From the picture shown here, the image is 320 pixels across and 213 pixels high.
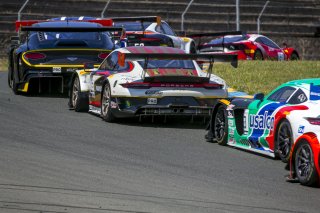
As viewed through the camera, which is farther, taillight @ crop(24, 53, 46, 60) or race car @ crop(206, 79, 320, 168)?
taillight @ crop(24, 53, 46, 60)

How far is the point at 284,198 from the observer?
9070 millimetres

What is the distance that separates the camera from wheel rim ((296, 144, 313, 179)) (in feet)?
32.4

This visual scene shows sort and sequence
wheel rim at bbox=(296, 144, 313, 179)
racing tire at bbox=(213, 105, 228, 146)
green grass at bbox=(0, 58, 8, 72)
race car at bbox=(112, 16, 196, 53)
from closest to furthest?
wheel rim at bbox=(296, 144, 313, 179)
racing tire at bbox=(213, 105, 228, 146)
race car at bbox=(112, 16, 196, 53)
green grass at bbox=(0, 58, 8, 72)

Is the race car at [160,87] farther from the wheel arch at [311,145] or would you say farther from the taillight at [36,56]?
the wheel arch at [311,145]

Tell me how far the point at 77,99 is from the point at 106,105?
1.64m

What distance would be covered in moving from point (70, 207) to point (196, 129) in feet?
23.5

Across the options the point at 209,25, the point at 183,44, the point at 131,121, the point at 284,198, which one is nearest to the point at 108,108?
the point at 131,121

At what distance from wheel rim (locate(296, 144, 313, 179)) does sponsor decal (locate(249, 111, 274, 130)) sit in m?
1.68

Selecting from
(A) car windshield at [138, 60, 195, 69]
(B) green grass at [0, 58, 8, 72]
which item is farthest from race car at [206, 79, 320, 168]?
(B) green grass at [0, 58, 8, 72]

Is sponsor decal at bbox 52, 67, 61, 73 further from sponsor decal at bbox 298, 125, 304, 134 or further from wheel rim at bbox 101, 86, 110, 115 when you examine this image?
sponsor decal at bbox 298, 125, 304, 134

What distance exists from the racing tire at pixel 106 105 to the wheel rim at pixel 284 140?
4422 mm

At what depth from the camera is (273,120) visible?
38.5ft

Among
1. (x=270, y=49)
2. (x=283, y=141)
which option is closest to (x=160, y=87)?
(x=283, y=141)

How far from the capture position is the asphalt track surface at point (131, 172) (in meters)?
8.46
